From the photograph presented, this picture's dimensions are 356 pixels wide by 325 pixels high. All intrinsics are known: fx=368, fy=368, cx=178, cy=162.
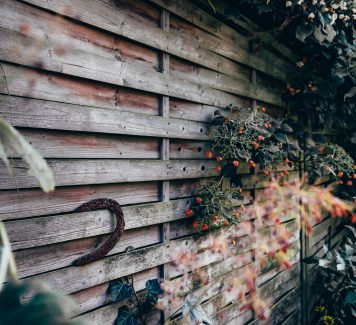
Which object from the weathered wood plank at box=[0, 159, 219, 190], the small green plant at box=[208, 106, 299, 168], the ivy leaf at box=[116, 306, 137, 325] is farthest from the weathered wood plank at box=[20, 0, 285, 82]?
the ivy leaf at box=[116, 306, 137, 325]

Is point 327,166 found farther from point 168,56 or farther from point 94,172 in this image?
point 94,172

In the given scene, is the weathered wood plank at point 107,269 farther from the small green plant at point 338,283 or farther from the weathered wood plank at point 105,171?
the small green plant at point 338,283

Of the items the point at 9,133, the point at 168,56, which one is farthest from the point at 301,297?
the point at 9,133

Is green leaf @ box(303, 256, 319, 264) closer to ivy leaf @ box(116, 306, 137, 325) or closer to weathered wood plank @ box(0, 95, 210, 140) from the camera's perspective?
weathered wood plank @ box(0, 95, 210, 140)

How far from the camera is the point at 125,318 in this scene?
1.67 meters

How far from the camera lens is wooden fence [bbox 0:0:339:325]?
1.33 meters

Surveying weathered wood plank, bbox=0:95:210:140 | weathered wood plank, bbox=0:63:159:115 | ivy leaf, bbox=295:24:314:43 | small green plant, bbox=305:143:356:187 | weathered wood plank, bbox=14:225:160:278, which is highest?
ivy leaf, bbox=295:24:314:43

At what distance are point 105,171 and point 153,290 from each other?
0.63 metres

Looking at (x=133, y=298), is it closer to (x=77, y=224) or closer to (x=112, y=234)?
(x=112, y=234)

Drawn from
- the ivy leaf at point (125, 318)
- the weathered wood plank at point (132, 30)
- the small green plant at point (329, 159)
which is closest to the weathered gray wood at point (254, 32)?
the weathered wood plank at point (132, 30)

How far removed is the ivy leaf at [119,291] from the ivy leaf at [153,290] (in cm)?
12

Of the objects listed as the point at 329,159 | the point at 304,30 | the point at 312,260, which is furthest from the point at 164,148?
the point at 312,260

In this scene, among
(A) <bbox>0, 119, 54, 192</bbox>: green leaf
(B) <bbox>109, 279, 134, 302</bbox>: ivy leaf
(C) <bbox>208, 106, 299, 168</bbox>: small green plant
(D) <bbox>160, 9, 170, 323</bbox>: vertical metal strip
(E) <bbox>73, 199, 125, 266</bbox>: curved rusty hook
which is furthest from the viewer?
(C) <bbox>208, 106, 299, 168</bbox>: small green plant

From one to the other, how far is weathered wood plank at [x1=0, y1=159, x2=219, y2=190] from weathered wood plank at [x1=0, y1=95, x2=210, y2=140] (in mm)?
139
